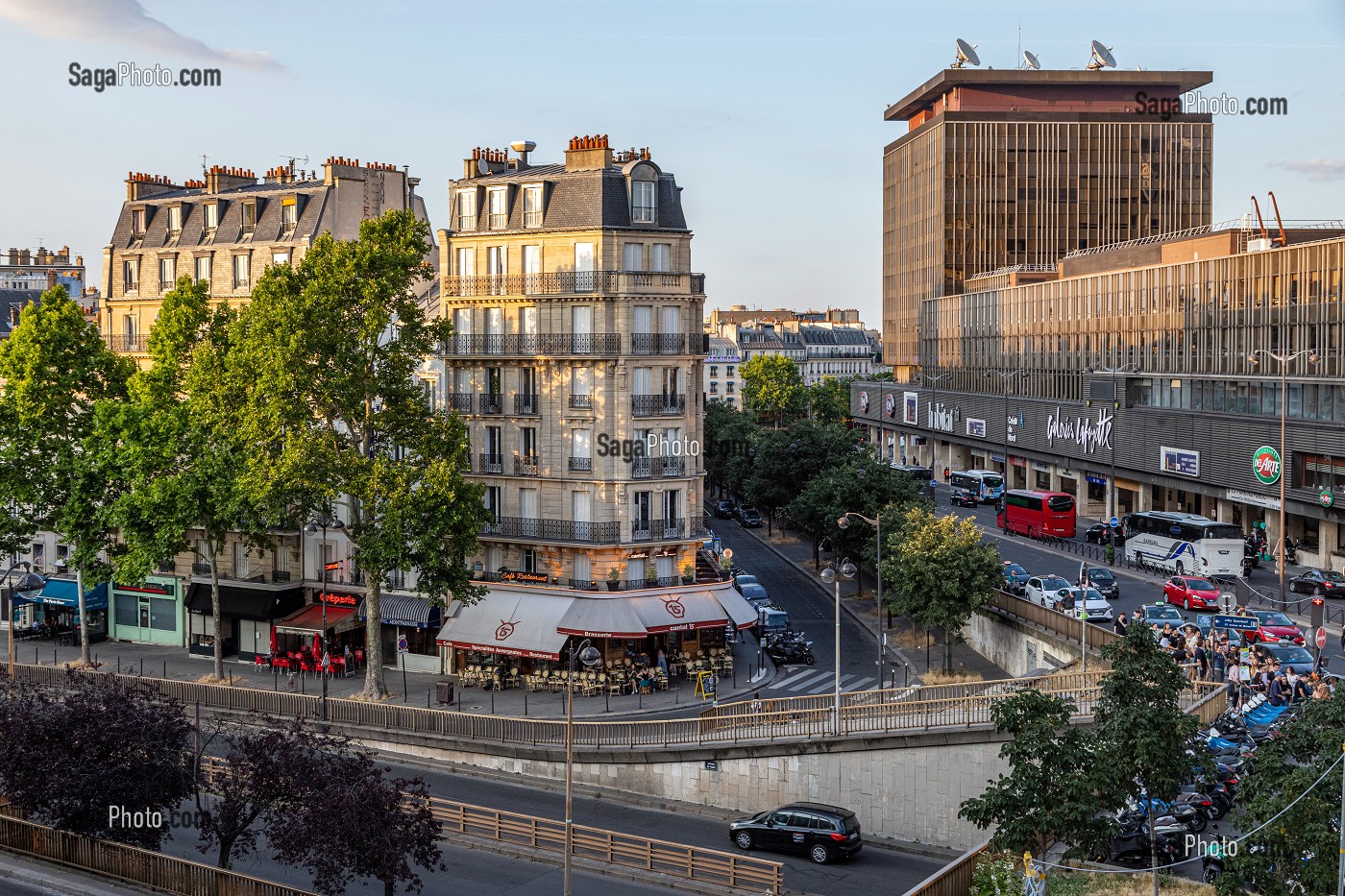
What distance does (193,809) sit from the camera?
3928 centimetres

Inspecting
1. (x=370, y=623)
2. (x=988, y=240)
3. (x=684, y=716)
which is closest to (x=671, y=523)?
(x=684, y=716)

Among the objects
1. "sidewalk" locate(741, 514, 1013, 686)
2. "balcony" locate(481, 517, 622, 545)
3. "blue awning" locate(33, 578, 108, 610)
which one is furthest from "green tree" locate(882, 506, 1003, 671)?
"blue awning" locate(33, 578, 108, 610)

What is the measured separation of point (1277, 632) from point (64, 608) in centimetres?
5354

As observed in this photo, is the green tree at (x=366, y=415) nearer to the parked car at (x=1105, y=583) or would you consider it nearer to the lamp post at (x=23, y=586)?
the lamp post at (x=23, y=586)

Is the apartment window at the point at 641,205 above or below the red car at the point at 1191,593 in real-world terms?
above

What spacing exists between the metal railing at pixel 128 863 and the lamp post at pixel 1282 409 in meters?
43.2

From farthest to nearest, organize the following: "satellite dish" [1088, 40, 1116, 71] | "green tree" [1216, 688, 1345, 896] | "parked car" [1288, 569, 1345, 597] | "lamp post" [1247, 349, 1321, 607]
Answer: "satellite dish" [1088, 40, 1116, 71] → "parked car" [1288, 569, 1345, 597] → "lamp post" [1247, 349, 1321, 607] → "green tree" [1216, 688, 1345, 896]

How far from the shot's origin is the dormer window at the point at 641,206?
2090 inches

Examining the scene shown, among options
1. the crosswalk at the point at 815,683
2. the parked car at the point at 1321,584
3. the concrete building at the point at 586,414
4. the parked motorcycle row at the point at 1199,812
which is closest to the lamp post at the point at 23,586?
the concrete building at the point at 586,414

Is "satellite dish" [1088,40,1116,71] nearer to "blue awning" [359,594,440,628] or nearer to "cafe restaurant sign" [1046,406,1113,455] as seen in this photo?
"cafe restaurant sign" [1046,406,1113,455]

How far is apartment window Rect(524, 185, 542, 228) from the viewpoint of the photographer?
54.0 m

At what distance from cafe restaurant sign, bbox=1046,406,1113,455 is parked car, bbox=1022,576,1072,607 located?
33759 mm

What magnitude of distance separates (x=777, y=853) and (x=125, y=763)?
55.1 ft

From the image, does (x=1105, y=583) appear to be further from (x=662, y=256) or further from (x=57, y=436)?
(x=57, y=436)
